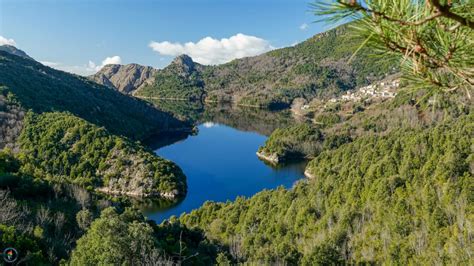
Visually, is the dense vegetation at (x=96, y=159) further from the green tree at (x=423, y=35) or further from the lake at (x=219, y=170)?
the green tree at (x=423, y=35)

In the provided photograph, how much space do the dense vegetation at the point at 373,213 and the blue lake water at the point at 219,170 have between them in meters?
11.0

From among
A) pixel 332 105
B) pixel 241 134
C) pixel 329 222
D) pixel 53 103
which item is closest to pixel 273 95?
pixel 332 105

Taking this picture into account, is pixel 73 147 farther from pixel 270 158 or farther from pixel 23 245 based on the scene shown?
pixel 23 245

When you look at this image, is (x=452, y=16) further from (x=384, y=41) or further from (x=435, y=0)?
(x=384, y=41)

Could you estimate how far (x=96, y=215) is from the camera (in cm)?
2236

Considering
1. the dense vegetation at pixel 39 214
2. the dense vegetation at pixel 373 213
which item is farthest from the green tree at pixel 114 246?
the dense vegetation at pixel 373 213

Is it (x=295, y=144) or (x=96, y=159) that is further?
(x=295, y=144)

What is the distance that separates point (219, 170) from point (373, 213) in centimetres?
3421

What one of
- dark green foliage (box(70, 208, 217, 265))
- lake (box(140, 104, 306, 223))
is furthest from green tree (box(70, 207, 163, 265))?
lake (box(140, 104, 306, 223))

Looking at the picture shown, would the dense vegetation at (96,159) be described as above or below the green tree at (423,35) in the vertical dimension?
below

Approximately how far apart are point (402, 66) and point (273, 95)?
535ft

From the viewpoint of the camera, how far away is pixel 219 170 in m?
62.6

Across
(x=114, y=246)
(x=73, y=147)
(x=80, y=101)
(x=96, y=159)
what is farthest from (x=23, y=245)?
(x=80, y=101)

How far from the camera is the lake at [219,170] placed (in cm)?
4814
